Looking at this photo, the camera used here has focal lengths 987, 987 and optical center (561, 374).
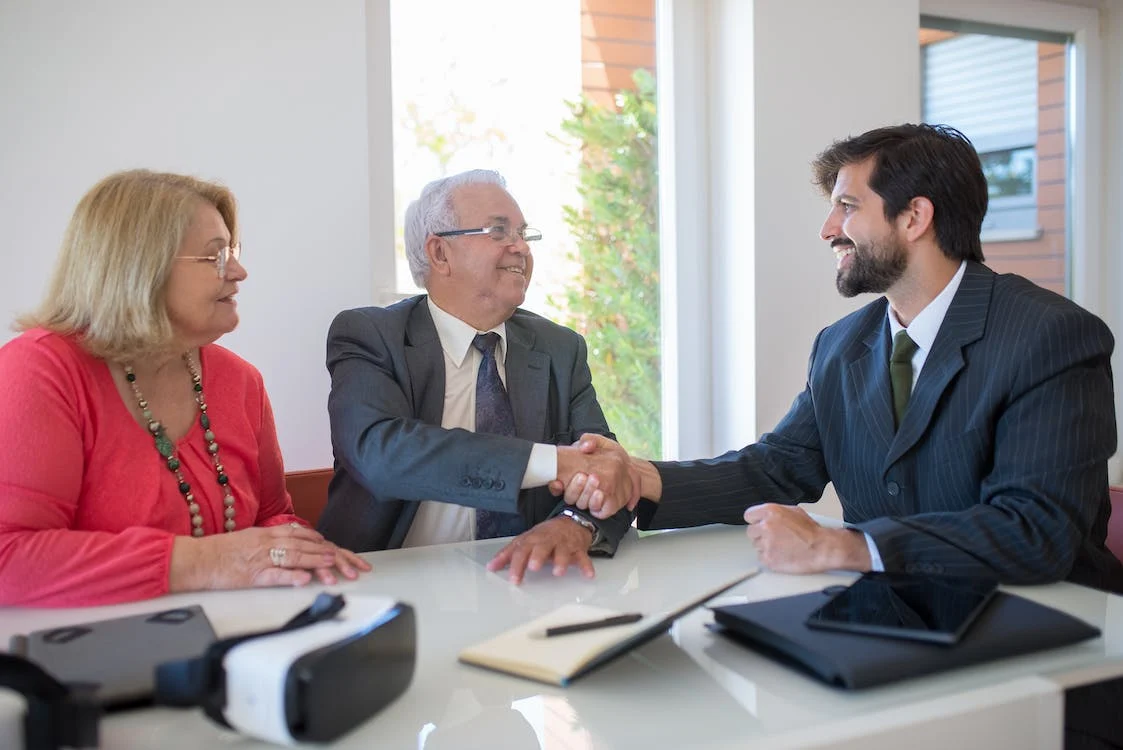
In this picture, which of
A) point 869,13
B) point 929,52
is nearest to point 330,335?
point 869,13

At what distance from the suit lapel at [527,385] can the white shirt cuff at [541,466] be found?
329 mm

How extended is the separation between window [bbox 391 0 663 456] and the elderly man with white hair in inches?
24.7

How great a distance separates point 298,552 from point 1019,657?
1005 millimetres

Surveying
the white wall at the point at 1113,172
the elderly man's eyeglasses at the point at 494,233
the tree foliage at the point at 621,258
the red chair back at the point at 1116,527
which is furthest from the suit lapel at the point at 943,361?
the white wall at the point at 1113,172

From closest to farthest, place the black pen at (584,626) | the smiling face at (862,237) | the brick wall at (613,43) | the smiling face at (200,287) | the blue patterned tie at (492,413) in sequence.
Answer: the black pen at (584,626) → the smiling face at (200,287) → the smiling face at (862,237) → the blue patterned tie at (492,413) → the brick wall at (613,43)

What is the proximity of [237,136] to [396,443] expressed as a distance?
1136mm

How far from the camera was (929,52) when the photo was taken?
4.04 m

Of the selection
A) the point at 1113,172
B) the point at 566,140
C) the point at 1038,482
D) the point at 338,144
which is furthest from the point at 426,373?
the point at 1113,172

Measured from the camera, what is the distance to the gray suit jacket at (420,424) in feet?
5.95

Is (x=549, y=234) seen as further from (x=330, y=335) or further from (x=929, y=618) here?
(x=929, y=618)

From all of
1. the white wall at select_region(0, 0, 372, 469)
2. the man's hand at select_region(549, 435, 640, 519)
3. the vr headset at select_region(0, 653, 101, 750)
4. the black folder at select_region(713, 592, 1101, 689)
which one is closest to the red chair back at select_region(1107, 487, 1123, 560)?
the black folder at select_region(713, 592, 1101, 689)

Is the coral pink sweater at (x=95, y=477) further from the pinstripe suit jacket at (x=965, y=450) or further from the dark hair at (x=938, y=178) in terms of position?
the dark hair at (x=938, y=178)

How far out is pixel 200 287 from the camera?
1807mm

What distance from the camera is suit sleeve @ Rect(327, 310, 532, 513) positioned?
1.80 meters
